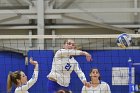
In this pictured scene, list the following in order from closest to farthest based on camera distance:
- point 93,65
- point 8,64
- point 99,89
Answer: point 99,89
point 93,65
point 8,64

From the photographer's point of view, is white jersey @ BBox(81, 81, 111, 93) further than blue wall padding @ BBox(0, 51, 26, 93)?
No

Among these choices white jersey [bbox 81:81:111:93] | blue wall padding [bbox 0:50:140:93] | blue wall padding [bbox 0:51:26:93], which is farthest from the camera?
blue wall padding [bbox 0:51:26:93]

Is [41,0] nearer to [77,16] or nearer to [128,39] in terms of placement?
[77,16]

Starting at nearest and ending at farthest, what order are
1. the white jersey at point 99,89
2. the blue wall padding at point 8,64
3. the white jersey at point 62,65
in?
the white jersey at point 99,89 → the white jersey at point 62,65 → the blue wall padding at point 8,64

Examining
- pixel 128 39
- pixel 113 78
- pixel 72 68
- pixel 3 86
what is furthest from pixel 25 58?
pixel 128 39

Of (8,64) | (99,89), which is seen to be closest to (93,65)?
(8,64)

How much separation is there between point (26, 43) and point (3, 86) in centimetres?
150

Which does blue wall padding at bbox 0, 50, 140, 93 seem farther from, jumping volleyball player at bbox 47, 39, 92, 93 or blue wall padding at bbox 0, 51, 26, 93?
jumping volleyball player at bbox 47, 39, 92, 93

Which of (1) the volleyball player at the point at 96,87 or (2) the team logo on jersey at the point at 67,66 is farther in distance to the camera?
(2) the team logo on jersey at the point at 67,66

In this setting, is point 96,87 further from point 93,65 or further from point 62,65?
point 93,65

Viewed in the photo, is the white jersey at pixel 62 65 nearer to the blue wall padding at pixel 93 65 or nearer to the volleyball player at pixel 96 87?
the volleyball player at pixel 96 87

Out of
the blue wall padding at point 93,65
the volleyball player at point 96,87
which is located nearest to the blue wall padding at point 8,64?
the blue wall padding at point 93,65

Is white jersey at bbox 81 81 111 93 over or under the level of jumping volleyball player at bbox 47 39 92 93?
under

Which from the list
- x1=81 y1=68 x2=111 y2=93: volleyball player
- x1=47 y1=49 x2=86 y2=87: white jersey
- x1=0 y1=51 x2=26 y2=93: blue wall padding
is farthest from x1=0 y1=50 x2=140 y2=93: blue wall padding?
x1=81 y1=68 x2=111 y2=93: volleyball player
